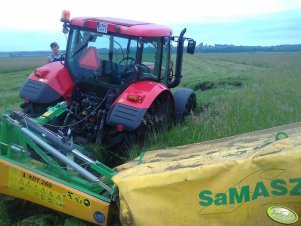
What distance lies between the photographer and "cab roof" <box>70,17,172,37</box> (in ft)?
17.3

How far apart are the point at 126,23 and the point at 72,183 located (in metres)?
2.67

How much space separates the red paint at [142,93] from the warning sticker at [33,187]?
1.62m

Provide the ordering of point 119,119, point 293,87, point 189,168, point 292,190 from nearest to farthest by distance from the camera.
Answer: point 292,190 < point 189,168 < point 119,119 < point 293,87

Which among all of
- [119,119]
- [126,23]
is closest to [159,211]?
[119,119]

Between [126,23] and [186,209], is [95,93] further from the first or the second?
[186,209]

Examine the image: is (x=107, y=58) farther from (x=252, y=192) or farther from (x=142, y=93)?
(x=252, y=192)

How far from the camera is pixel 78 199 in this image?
3.29 m

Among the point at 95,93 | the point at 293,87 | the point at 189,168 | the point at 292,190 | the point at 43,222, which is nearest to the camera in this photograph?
the point at 292,190

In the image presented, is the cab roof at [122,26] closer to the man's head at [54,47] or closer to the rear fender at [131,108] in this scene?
the rear fender at [131,108]

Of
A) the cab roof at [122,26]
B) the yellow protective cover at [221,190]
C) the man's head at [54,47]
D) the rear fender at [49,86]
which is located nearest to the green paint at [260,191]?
the yellow protective cover at [221,190]

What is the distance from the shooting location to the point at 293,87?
Answer: 1247 cm

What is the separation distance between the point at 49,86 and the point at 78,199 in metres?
2.69

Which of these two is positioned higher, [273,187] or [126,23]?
[126,23]

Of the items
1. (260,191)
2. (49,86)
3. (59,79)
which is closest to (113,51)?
(59,79)
